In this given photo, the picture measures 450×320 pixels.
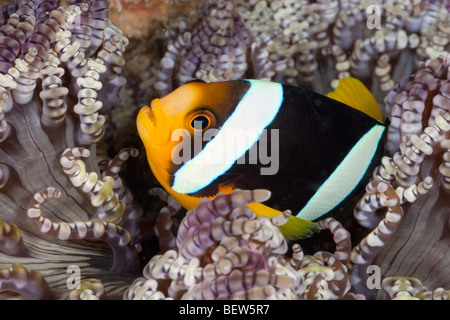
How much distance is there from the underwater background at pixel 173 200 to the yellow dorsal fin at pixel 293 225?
0.12 ft

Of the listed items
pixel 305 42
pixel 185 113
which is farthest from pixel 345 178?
pixel 305 42

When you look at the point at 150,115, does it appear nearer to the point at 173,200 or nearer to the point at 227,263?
the point at 173,200

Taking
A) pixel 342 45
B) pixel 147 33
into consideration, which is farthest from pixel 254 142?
pixel 147 33

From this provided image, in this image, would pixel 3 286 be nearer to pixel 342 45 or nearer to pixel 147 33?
pixel 147 33

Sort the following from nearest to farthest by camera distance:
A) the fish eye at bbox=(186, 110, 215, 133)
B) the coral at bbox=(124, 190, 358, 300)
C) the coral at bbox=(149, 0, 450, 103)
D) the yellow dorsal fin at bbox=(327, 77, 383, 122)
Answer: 1. the coral at bbox=(124, 190, 358, 300)
2. the fish eye at bbox=(186, 110, 215, 133)
3. the yellow dorsal fin at bbox=(327, 77, 383, 122)
4. the coral at bbox=(149, 0, 450, 103)

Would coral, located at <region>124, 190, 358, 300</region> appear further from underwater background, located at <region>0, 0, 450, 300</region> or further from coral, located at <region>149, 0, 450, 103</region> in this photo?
coral, located at <region>149, 0, 450, 103</region>

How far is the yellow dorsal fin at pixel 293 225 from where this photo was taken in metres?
1.08

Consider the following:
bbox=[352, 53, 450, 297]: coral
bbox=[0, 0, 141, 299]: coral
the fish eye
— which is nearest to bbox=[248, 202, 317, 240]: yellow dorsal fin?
bbox=[352, 53, 450, 297]: coral

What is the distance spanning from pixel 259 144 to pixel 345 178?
10.7 inches

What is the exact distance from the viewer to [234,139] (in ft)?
3.46

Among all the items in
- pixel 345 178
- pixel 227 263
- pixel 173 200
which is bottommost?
pixel 173 200

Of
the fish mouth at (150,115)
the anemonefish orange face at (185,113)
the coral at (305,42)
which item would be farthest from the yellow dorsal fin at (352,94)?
the fish mouth at (150,115)

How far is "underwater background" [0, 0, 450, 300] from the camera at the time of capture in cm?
85

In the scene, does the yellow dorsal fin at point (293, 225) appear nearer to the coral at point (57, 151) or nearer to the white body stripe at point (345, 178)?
the white body stripe at point (345, 178)
